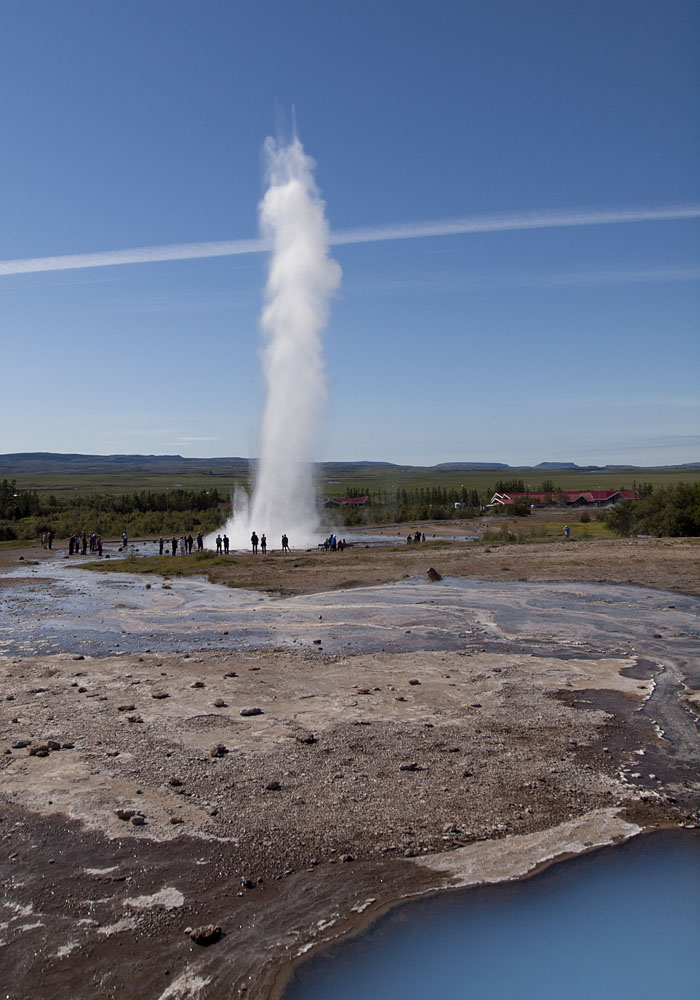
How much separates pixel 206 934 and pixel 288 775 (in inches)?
123

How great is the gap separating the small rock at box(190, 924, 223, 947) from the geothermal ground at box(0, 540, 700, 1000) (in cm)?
4

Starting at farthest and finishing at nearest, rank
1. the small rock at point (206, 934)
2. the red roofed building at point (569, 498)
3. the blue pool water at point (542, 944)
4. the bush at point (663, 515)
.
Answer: the red roofed building at point (569, 498)
the bush at point (663, 515)
the small rock at point (206, 934)
the blue pool water at point (542, 944)

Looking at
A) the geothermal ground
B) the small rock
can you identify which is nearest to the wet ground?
the geothermal ground

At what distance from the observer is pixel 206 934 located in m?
6.20

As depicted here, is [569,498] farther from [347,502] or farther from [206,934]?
[206,934]

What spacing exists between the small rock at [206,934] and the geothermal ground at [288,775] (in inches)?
1.5

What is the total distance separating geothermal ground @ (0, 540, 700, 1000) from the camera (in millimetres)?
6430

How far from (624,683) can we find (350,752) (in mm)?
5973

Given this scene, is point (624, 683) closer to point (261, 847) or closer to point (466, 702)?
point (466, 702)

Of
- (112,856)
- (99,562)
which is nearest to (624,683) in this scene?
(112,856)

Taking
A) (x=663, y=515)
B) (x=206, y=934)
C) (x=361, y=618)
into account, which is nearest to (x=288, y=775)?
(x=206, y=934)

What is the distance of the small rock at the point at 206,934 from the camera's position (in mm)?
6184

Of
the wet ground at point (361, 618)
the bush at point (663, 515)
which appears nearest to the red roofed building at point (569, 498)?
the bush at point (663, 515)

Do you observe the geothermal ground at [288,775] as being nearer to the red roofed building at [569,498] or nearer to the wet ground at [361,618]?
the wet ground at [361,618]
